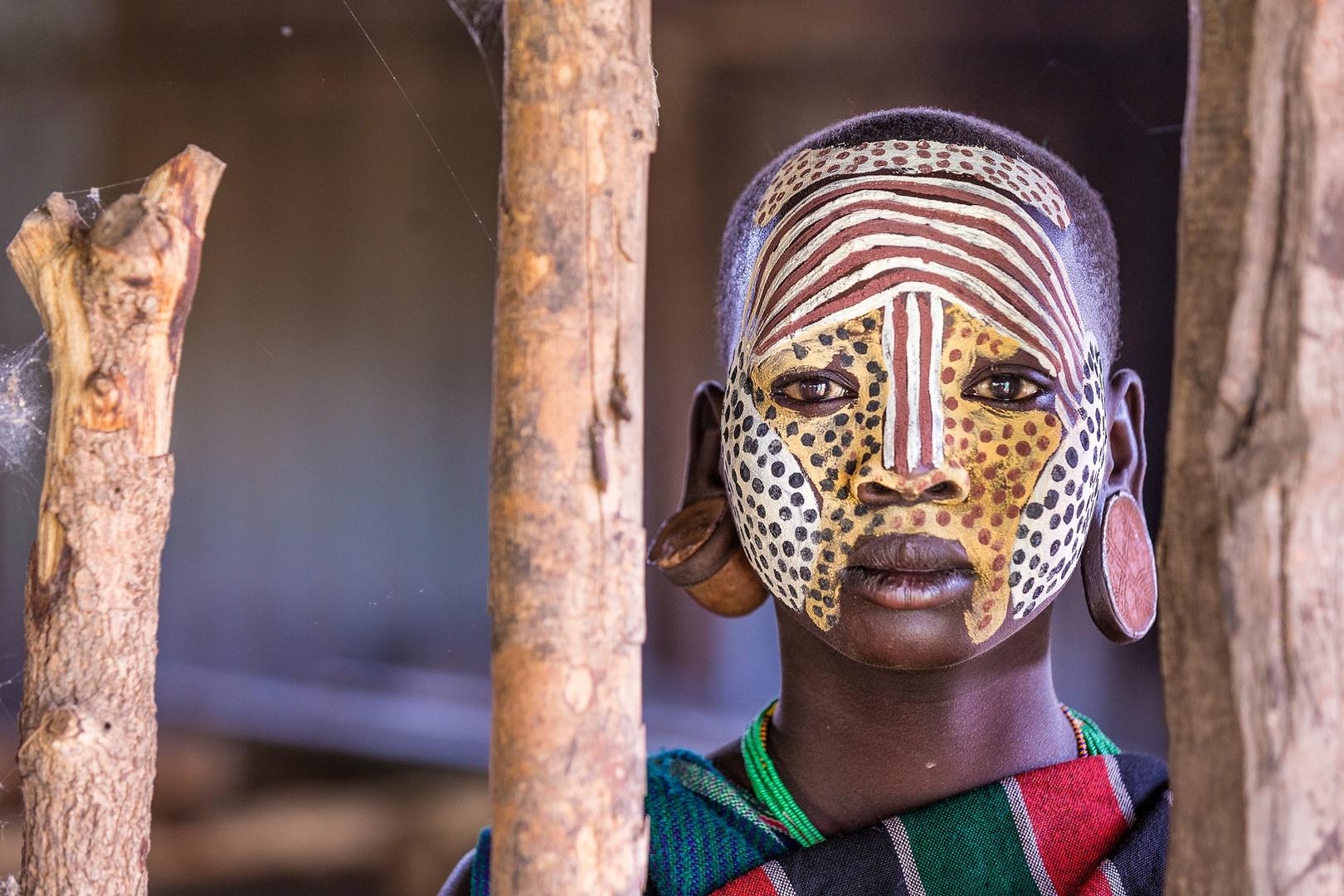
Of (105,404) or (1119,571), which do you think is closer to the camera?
(105,404)

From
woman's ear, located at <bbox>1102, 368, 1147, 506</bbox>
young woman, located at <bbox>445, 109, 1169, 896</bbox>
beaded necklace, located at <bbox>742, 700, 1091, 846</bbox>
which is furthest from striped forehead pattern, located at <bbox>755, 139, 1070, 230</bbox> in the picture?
beaded necklace, located at <bbox>742, 700, 1091, 846</bbox>

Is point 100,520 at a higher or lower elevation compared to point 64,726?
higher

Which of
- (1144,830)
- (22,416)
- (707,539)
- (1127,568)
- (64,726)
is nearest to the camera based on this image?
(64,726)

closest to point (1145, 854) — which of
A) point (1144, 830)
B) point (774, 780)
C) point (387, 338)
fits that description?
point (1144, 830)

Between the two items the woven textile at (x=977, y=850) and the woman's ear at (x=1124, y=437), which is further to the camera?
the woman's ear at (x=1124, y=437)

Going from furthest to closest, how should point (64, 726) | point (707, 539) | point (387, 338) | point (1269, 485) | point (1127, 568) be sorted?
point (387, 338)
point (707, 539)
point (1127, 568)
point (64, 726)
point (1269, 485)

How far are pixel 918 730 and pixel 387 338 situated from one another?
236 cm

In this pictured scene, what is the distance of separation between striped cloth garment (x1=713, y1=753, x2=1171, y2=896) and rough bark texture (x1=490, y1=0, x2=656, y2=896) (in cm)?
62

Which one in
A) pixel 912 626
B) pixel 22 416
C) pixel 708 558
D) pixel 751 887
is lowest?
pixel 751 887

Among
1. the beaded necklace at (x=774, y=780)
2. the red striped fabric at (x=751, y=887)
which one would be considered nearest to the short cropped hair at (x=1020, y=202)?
the beaded necklace at (x=774, y=780)

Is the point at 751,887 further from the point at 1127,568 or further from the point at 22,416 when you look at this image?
the point at 22,416

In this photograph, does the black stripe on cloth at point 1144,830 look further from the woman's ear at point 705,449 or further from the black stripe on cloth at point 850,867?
the woman's ear at point 705,449

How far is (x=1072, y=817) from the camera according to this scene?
1.97m

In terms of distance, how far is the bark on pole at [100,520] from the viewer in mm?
1613
